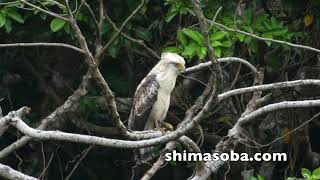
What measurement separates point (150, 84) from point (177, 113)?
150 cm

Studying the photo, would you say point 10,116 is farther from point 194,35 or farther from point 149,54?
point 149,54

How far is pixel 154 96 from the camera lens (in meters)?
6.51

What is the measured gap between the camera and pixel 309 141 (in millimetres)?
8102

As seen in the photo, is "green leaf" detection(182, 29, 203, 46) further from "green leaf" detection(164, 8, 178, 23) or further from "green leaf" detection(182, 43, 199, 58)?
"green leaf" detection(164, 8, 178, 23)

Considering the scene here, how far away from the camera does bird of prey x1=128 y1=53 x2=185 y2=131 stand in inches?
253

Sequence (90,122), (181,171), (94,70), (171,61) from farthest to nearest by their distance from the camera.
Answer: (181,171)
(90,122)
(171,61)
(94,70)

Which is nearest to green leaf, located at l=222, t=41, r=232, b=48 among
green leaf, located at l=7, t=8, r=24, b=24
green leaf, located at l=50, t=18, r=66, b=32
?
green leaf, located at l=50, t=18, r=66, b=32

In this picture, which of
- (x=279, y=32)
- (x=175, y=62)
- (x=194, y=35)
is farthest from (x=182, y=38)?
(x=279, y=32)

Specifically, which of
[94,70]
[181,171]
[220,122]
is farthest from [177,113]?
[94,70]

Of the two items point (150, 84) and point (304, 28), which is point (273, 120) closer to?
point (304, 28)

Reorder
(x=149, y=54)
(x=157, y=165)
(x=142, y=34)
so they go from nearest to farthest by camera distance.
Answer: (x=157, y=165) < (x=142, y=34) < (x=149, y=54)

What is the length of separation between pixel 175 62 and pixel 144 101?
1.53 ft

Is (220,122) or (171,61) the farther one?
(220,122)

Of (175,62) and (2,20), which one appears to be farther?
(2,20)
